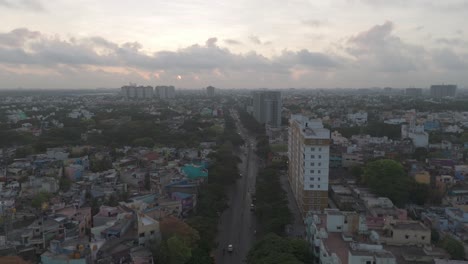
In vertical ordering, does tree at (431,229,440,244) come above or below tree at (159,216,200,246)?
below

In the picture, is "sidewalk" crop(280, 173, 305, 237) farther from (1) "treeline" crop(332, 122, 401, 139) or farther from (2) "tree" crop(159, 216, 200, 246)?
(1) "treeline" crop(332, 122, 401, 139)

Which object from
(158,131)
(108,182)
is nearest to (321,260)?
(108,182)

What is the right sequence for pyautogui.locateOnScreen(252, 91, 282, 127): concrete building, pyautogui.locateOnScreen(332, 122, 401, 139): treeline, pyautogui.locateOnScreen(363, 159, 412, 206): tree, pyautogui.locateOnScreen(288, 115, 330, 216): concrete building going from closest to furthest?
pyautogui.locateOnScreen(288, 115, 330, 216): concrete building → pyautogui.locateOnScreen(363, 159, 412, 206): tree → pyautogui.locateOnScreen(332, 122, 401, 139): treeline → pyautogui.locateOnScreen(252, 91, 282, 127): concrete building

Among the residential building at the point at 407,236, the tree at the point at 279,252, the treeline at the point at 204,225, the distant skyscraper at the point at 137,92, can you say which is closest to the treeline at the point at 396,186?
the residential building at the point at 407,236

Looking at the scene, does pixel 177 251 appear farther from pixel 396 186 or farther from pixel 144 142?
pixel 144 142

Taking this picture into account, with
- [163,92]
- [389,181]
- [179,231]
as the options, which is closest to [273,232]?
[179,231]

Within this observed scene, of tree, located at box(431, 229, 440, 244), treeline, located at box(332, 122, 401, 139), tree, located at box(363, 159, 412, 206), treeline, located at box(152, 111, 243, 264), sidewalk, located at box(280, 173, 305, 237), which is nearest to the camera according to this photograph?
treeline, located at box(152, 111, 243, 264)

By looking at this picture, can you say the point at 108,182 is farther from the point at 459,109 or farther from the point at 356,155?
the point at 459,109

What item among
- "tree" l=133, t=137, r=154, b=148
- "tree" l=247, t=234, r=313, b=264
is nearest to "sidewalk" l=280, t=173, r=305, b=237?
"tree" l=247, t=234, r=313, b=264
